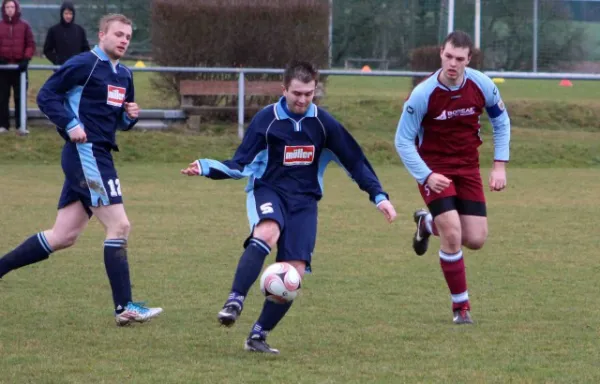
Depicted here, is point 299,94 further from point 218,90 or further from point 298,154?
point 218,90

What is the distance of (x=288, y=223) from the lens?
5.65m

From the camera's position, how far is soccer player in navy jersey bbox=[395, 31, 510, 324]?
6.41m

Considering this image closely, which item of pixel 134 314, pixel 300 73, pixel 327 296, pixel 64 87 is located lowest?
pixel 327 296

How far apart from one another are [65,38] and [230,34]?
3.16 metres

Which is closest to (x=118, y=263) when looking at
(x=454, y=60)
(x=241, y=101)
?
(x=454, y=60)

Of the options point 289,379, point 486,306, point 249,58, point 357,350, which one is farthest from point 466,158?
point 249,58

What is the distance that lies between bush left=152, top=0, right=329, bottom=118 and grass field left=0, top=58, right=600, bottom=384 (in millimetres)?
3615

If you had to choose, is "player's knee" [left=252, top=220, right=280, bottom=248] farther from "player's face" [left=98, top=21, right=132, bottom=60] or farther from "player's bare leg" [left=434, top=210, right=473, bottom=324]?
"player's face" [left=98, top=21, right=132, bottom=60]

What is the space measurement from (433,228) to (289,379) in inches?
112

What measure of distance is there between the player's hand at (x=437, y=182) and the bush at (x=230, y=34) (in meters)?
11.6

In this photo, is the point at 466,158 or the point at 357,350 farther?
the point at 466,158

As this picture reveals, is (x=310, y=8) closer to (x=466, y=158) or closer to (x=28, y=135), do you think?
(x=28, y=135)

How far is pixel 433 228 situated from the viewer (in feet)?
24.8

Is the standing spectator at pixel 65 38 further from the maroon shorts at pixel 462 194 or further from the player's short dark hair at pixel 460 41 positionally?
the player's short dark hair at pixel 460 41
